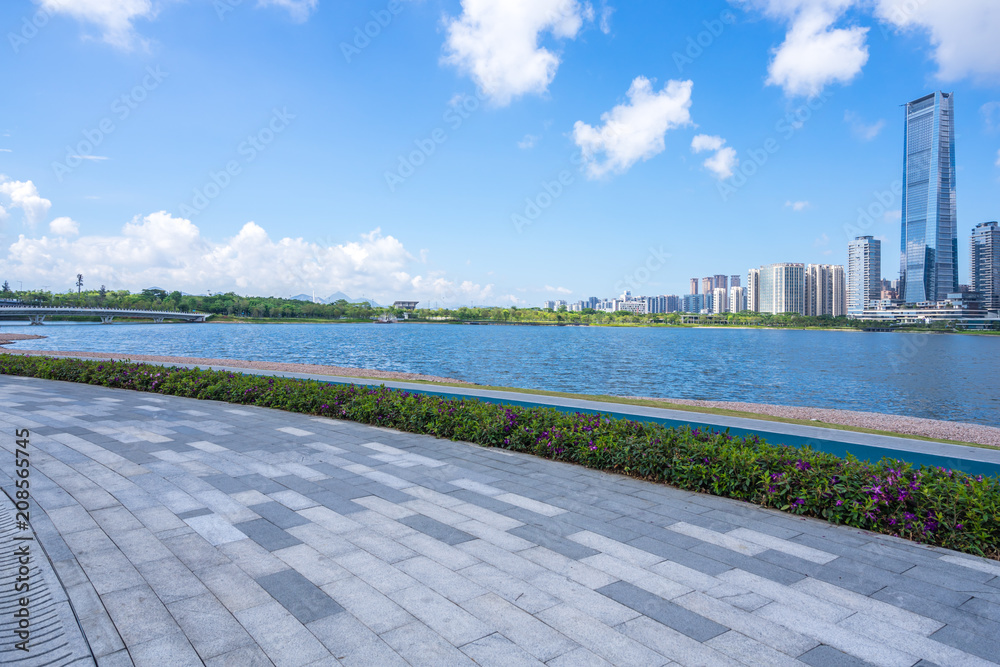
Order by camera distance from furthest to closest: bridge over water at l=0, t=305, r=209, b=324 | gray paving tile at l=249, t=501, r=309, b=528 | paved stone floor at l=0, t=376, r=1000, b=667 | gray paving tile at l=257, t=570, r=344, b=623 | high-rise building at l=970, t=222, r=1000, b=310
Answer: high-rise building at l=970, t=222, r=1000, b=310 → bridge over water at l=0, t=305, r=209, b=324 → gray paving tile at l=249, t=501, r=309, b=528 → gray paving tile at l=257, t=570, r=344, b=623 → paved stone floor at l=0, t=376, r=1000, b=667

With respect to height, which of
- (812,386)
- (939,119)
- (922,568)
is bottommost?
(812,386)

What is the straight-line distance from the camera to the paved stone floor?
2906 millimetres

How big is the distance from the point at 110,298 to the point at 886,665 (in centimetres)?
16136

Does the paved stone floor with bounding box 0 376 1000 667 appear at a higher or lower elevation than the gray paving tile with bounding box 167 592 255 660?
lower

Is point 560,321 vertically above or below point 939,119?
below

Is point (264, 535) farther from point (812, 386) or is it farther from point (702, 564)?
point (812, 386)

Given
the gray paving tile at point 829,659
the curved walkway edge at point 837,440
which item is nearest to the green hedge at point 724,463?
the curved walkway edge at point 837,440

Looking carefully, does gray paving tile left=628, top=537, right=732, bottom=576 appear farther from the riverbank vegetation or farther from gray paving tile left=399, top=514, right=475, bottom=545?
the riverbank vegetation

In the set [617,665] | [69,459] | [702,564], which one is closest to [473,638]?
[617,665]

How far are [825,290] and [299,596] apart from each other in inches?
7150

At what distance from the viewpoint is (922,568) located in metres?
3.96

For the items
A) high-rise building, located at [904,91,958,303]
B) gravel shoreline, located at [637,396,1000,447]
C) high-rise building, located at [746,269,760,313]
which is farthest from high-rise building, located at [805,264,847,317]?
gravel shoreline, located at [637,396,1000,447]

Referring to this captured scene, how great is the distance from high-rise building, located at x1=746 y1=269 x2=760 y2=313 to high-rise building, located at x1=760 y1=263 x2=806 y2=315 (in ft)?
28.8

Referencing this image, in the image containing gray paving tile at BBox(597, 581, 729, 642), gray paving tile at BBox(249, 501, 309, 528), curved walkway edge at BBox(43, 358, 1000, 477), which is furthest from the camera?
curved walkway edge at BBox(43, 358, 1000, 477)
